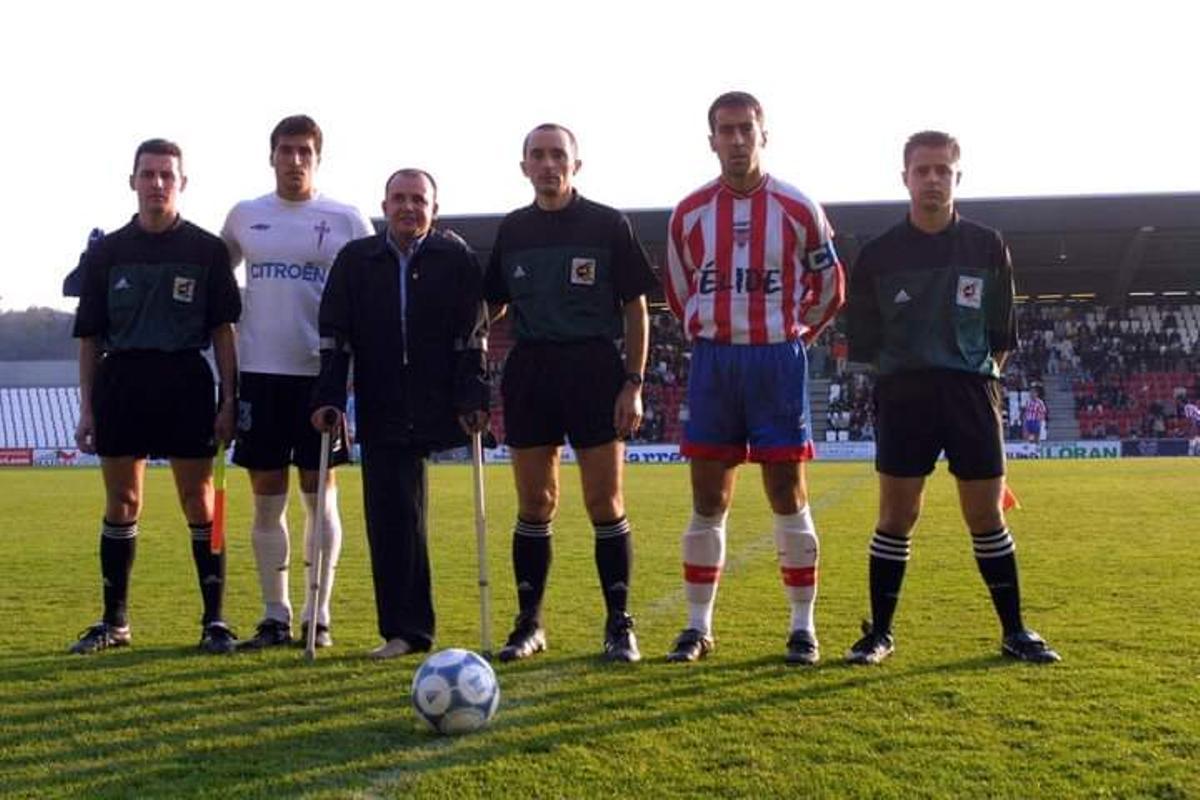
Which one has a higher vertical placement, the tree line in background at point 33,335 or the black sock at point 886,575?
the tree line in background at point 33,335

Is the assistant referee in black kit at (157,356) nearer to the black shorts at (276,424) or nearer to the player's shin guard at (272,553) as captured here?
the black shorts at (276,424)

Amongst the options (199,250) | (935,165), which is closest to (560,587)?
(199,250)

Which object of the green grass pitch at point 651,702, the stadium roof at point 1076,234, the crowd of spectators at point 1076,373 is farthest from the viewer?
the crowd of spectators at point 1076,373

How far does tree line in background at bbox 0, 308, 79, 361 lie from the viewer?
221 feet

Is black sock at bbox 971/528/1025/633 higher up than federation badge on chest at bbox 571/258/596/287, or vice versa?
federation badge on chest at bbox 571/258/596/287

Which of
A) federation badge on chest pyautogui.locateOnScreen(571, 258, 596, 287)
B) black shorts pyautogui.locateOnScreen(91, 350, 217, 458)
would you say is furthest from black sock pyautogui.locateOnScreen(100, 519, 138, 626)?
federation badge on chest pyautogui.locateOnScreen(571, 258, 596, 287)

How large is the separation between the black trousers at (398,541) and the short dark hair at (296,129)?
1.36 metres

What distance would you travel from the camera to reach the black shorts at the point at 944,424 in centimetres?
511

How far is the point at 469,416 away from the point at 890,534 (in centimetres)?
176

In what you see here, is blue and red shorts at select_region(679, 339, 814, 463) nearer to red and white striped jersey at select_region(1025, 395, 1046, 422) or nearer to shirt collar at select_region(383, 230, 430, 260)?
shirt collar at select_region(383, 230, 430, 260)

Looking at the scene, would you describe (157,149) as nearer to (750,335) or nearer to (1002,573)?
(750,335)

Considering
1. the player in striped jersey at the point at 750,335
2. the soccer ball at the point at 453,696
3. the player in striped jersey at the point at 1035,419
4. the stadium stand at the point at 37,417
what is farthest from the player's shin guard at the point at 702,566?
the stadium stand at the point at 37,417

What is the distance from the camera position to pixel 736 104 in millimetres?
5055

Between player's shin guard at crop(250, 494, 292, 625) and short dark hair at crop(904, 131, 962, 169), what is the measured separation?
9.80 ft
